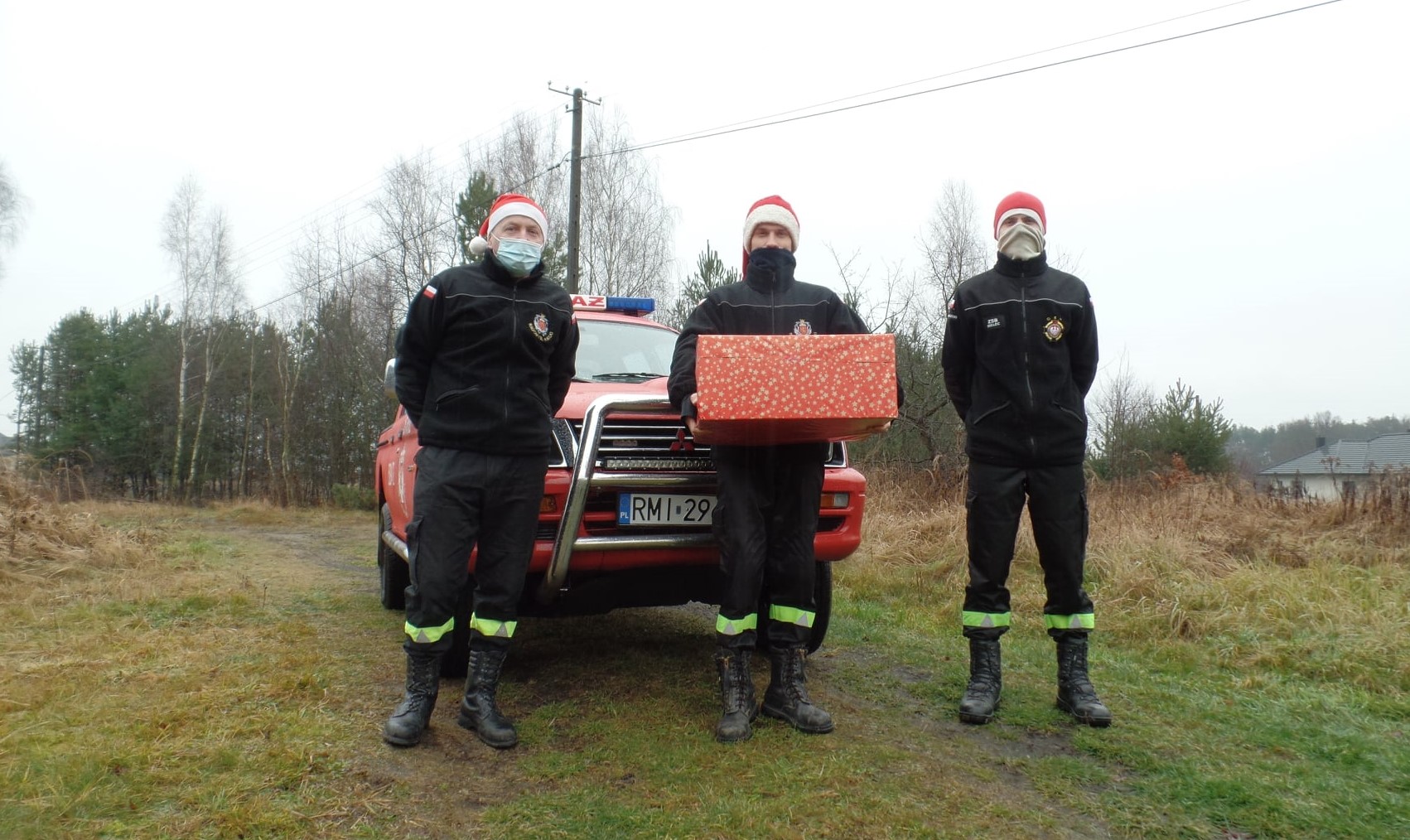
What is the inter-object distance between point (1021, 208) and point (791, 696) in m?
2.16

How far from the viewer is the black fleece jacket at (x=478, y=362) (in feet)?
10.1

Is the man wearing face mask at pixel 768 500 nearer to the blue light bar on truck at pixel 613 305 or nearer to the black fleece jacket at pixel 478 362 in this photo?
the black fleece jacket at pixel 478 362

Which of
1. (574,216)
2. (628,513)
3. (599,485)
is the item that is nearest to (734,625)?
(628,513)

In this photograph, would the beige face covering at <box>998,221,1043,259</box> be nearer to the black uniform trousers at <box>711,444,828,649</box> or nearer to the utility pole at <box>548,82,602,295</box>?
the black uniform trousers at <box>711,444,828,649</box>

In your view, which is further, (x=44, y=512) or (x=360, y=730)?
(x=44, y=512)

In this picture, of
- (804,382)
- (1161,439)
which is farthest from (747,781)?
(1161,439)

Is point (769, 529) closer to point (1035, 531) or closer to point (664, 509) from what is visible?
point (664, 509)

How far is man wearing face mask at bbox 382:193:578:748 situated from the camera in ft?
9.99

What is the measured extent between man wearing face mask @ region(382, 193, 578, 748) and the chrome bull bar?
5.0 inches

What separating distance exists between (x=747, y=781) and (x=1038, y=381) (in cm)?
185

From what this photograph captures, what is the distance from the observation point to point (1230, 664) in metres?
4.08

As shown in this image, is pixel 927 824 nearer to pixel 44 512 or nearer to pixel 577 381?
pixel 577 381

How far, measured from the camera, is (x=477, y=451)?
3074 mm

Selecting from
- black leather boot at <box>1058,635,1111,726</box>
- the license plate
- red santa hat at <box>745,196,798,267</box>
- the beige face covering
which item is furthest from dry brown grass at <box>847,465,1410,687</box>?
red santa hat at <box>745,196,798,267</box>
